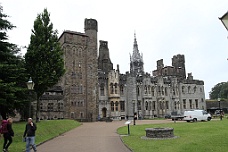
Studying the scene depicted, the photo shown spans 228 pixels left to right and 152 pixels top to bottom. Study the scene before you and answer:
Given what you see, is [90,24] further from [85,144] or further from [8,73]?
[85,144]

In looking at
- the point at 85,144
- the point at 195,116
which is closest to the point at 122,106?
the point at 195,116

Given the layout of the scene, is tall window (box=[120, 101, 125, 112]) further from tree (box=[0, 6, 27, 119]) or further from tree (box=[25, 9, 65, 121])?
tree (box=[0, 6, 27, 119])

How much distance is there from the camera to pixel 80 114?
153 feet

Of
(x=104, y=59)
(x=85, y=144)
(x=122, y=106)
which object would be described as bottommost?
(x=85, y=144)

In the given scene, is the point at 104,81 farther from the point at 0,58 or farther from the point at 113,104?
the point at 0,58

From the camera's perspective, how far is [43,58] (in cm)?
2675

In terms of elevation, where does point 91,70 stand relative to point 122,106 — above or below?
above

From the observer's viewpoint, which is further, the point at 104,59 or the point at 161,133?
the point at 104,59

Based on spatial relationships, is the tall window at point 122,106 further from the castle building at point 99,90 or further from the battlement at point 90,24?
the battlement at point 90,24

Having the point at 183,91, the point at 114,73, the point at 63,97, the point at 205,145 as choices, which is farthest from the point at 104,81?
the point at 205,145

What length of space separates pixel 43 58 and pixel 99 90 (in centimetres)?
2484

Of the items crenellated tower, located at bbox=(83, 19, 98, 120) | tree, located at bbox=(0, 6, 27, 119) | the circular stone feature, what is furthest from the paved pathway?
crenellated tower, located at bbox=(83, 19, 98, 120)

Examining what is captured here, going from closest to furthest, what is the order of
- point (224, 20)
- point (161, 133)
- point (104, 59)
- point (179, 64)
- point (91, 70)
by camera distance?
1. point (224, 20)
2. point (161, 133)
3. point (91, 70)
4. point (104, 59)
5. point (179, 64)

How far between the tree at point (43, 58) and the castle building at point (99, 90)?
18163 mm
